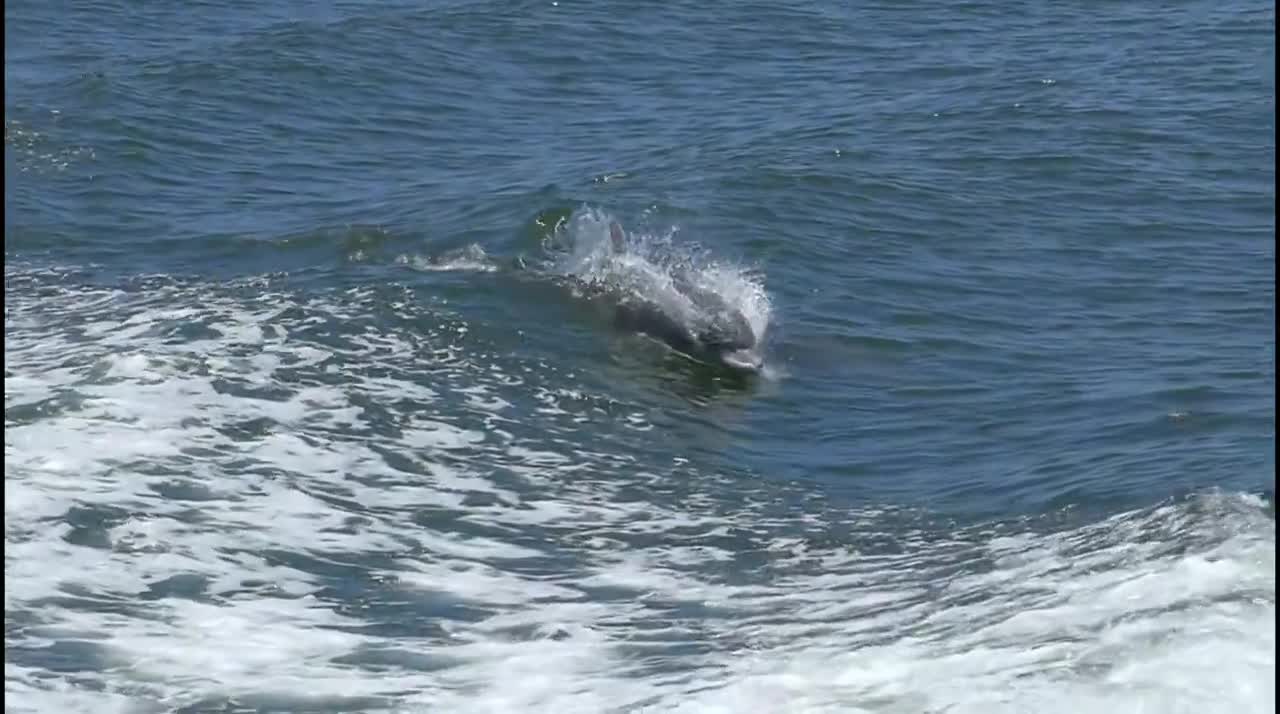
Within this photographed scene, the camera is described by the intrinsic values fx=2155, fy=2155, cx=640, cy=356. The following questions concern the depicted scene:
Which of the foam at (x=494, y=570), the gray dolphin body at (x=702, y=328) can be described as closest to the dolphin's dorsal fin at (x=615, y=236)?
the gray dolphin body at (x=702, y=328)

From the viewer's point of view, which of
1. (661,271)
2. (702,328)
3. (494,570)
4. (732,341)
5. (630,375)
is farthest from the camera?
(661,271)

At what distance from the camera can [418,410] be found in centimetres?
1241

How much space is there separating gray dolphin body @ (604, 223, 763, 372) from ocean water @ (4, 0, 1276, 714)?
148 mm

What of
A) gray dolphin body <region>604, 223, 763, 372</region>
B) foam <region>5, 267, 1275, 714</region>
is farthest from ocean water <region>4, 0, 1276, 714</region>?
gray dolphin body <region>604, 223, 763, 372</region>

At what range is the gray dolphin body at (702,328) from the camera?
1381 centimetres

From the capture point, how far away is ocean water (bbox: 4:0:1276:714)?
28.8ft

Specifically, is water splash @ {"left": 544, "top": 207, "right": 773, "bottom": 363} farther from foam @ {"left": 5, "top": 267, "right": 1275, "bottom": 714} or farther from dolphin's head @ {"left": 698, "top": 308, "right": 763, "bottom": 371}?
foam @ {"left": 5, "top": 267, "right": 1275, "bottom": 714}

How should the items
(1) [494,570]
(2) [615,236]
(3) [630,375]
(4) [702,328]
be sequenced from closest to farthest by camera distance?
(1) [494,570] → (3) [630,375] → (4) [702,328] → (2) [615,236]

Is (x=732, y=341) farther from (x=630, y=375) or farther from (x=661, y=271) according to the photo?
(x=661, y=271)

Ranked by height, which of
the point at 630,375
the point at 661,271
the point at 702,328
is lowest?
the point at 630,375

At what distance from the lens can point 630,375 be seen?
13.5 metres

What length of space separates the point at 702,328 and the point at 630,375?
35.7 inches

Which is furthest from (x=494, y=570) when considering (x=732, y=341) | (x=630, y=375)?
(x=732, y=341)

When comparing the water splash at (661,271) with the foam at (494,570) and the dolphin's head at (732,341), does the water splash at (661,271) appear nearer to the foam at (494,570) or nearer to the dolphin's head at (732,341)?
the dolphin's head at (732,341)
